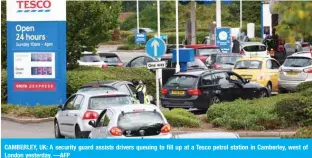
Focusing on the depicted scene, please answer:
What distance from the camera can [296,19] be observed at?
27.7 feet

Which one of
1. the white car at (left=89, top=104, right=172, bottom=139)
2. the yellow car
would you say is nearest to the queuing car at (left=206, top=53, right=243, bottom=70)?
the yellow car

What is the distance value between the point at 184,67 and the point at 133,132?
18.2m

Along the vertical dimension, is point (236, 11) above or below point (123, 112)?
above

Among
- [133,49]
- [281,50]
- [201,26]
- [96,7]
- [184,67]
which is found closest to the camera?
[96,7]

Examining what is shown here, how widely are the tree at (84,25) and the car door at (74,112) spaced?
1143cm

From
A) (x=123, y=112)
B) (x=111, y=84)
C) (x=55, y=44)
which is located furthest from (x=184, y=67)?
(x=123, y=112)

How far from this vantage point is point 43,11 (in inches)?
1080

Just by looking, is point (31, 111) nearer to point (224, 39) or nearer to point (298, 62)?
point (298, 62)

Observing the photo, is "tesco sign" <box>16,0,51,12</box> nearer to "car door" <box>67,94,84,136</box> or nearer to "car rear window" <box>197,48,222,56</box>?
"car door" <box>67,94,84,136</box>

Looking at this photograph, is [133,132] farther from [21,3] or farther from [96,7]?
[96,7]

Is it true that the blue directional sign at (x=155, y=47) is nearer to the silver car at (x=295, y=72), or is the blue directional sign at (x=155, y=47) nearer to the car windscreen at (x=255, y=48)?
the silver car at (x=295, y=72)

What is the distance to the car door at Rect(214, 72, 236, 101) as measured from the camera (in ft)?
89.1

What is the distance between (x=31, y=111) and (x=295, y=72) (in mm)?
10108

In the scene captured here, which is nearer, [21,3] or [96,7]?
[21,3]
